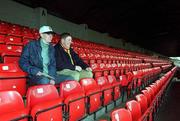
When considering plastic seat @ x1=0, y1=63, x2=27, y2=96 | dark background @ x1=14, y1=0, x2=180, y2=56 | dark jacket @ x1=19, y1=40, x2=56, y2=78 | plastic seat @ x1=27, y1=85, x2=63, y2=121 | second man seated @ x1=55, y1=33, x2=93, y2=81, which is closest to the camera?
plastic seat @ x1=27, y1=85, x2=63, y2=121

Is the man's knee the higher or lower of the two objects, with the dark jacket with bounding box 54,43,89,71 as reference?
lower

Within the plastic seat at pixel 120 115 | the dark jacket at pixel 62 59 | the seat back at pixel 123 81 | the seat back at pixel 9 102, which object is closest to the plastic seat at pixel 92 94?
the dark jacket at pixel 62 59

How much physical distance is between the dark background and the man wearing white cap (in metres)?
7.42

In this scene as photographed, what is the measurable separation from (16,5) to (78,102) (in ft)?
26.4

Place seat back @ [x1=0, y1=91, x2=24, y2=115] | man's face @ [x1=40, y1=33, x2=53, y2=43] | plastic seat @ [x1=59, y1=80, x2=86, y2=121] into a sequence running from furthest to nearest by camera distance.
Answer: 1. man's face @ [x1=40, y1=33, x2=53, y2=43]
2. plastic seat @ [x1=59, y1=80, x2=86, y2=121]
3. seat back @ [x1=0, y1=91, x2=24, y2=115]

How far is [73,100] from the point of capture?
114 inches

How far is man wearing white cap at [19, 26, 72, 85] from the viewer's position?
11.1 feet

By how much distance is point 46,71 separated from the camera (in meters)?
3.58

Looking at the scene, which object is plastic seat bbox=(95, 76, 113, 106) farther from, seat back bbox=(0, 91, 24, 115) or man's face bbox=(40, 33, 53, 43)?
seat back bbox=(0, 91, 24, 115)

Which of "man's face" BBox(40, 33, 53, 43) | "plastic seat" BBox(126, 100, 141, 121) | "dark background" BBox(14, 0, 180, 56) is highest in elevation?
"dark background" BBox(14, 0, 180, 56)

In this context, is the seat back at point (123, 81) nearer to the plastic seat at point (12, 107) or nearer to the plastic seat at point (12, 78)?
the plastic seat at point (12, 78)

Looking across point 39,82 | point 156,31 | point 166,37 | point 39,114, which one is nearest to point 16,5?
point 39,82

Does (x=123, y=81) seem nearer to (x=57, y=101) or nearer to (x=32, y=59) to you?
(x=32, y=59)

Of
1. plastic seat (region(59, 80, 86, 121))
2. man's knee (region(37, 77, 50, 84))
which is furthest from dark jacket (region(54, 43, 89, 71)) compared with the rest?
plastic seat (region(59, 80, 86, 121))
